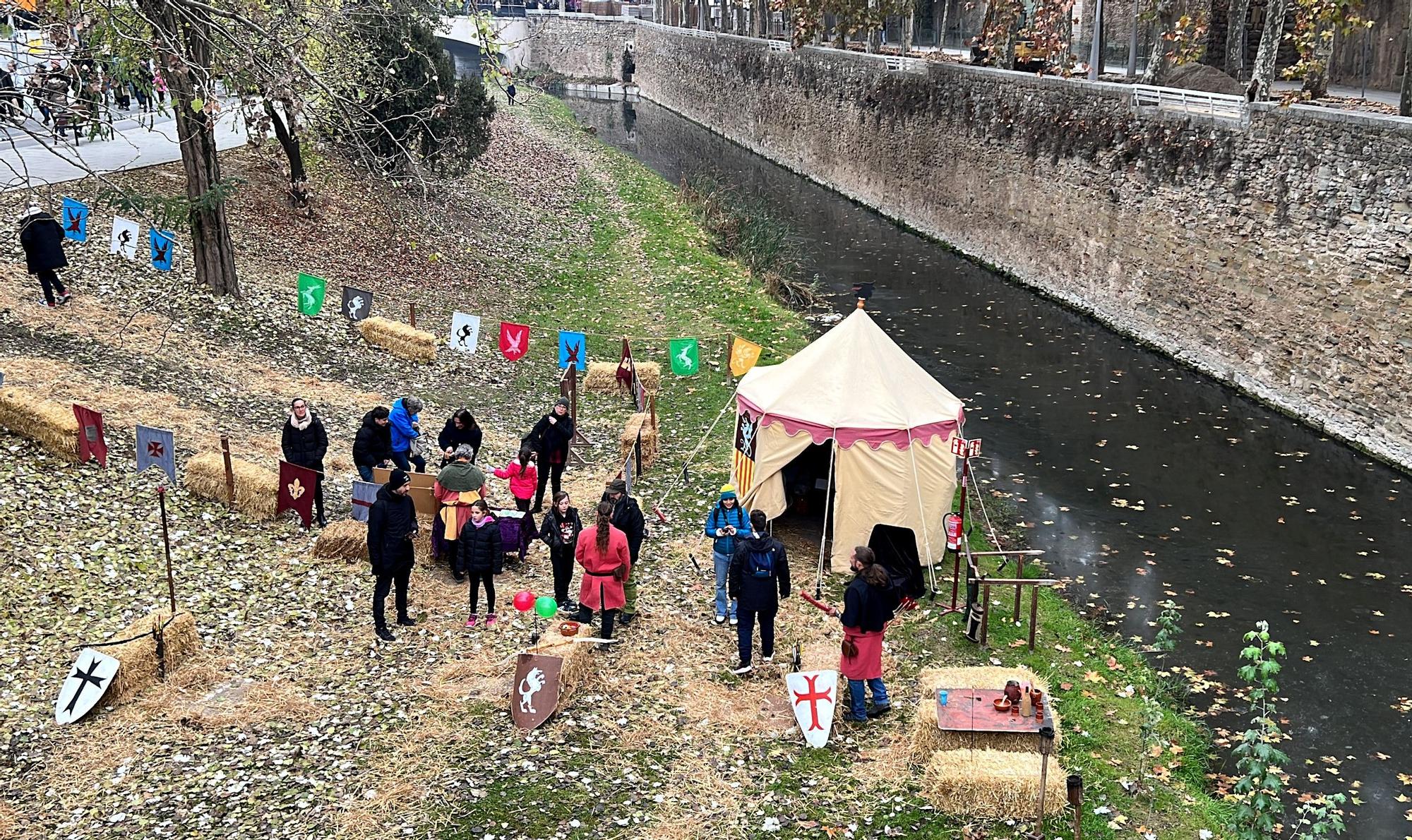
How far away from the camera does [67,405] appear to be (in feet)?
50.5

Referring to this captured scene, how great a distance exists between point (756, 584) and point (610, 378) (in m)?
9.95

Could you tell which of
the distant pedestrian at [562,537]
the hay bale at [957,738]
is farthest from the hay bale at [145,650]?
the hay bale at [957,738]

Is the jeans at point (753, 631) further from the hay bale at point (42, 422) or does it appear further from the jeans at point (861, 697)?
the hay bale at point (42, 422)

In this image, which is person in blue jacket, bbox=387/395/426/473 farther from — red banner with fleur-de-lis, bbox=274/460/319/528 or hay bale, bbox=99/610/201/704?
hay bale, bbox=99/610/201/704

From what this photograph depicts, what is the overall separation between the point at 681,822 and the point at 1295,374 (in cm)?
1709


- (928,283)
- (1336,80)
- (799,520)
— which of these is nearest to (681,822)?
(799,520)

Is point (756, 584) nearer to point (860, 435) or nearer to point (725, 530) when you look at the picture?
point (725, 530)

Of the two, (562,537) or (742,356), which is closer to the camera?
(562,537)

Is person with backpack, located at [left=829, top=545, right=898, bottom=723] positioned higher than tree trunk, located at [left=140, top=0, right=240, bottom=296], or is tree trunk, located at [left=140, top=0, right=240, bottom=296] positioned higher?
tree trunk, located at [left=140, top=0, right=240, bottom=296]

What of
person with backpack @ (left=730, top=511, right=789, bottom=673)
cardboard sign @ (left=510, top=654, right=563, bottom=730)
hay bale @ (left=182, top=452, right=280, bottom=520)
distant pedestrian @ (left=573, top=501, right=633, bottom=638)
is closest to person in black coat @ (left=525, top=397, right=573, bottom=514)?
hay bale @ (left=182, top=452, right=280, bottom=520)

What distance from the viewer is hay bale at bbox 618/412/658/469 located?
57.6 feet

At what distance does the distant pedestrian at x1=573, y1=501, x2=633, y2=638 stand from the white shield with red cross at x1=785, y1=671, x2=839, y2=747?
2223 millimetres

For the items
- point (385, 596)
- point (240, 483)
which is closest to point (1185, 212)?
point (385, 596)

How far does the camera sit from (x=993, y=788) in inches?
386
